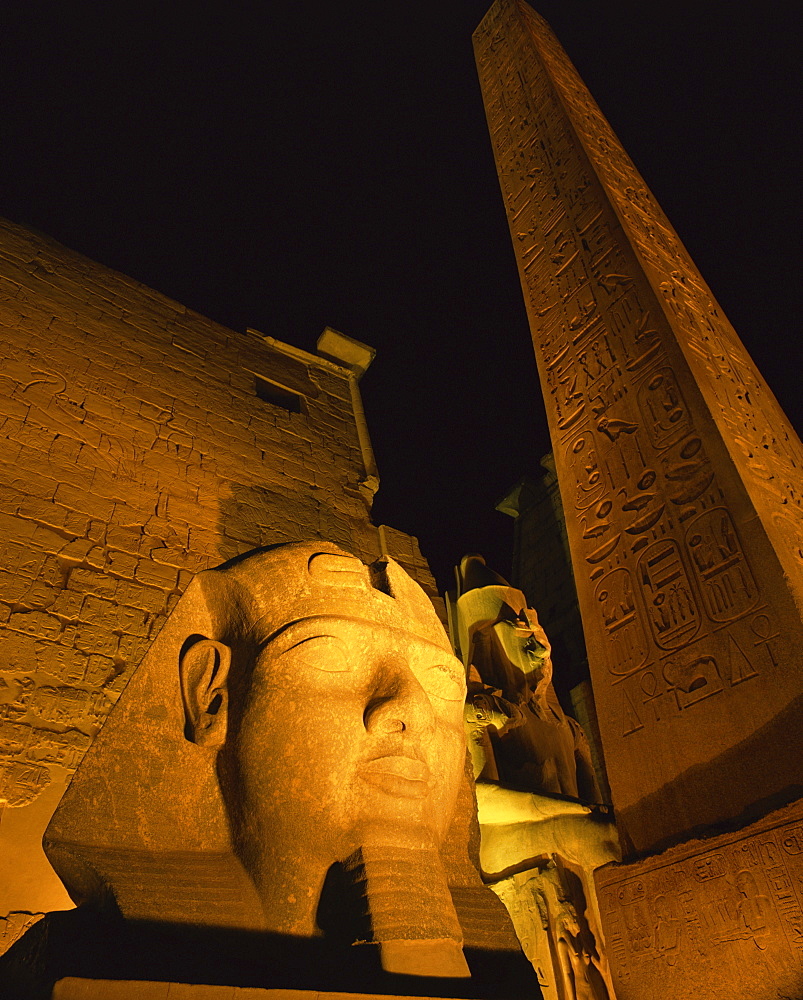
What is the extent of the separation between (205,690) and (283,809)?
395mm

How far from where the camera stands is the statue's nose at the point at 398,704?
194 centimetres

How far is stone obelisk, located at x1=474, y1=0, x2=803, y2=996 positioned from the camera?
2.28m

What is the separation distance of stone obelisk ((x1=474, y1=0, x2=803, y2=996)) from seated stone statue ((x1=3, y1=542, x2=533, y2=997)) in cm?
71

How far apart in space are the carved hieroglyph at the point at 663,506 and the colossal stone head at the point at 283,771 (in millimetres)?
826

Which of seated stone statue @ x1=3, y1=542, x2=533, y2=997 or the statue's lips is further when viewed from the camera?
the statue's lips

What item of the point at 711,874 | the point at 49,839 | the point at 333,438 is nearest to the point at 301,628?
the point at 49,839

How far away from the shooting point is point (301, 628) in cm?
201

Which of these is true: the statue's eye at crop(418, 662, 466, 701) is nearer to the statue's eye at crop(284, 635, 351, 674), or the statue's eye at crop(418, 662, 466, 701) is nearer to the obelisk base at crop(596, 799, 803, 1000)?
the statue's eye at crop(284, 635, 351, 674)

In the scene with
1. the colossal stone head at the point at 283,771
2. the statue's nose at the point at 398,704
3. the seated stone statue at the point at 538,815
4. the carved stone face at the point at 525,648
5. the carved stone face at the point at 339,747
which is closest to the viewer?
the colossal stone head at the point at 283,771

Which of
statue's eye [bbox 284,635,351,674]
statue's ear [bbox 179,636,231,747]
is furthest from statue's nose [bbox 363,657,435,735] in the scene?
statue's ear [bbox 179,636,231,747]

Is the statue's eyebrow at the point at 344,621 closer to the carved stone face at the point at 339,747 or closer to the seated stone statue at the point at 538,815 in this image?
the carved stone face at the point at 339,747

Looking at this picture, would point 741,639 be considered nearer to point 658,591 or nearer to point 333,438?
point 658,591

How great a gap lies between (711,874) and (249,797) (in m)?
1.40

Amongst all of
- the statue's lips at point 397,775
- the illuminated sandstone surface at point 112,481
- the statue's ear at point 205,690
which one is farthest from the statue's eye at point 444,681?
the illuminated sandstone surface at point 112,481
